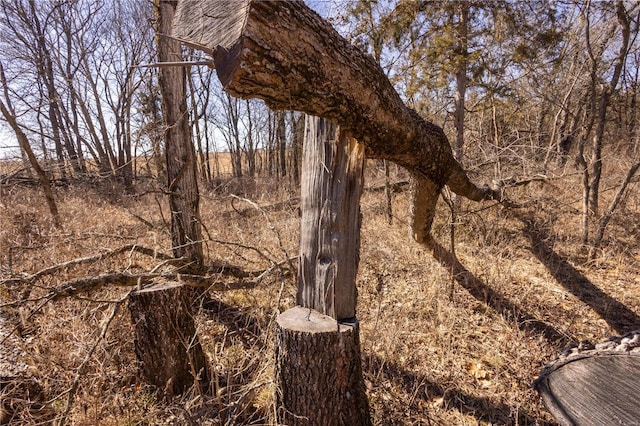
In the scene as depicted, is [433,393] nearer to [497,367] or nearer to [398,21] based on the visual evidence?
[497,367]

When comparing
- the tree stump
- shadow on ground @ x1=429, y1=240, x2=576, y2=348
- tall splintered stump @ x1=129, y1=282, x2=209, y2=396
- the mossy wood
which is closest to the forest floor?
shadow on ground @ x1=429, y1=240, x2=576, y2=348

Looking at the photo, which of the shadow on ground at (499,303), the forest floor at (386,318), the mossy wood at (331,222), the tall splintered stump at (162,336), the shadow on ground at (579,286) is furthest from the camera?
the shadow on ground at (579,286)

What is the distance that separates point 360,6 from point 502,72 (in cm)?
291

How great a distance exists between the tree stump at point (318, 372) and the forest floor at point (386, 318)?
263 millimetres

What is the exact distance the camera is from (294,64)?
1384mm

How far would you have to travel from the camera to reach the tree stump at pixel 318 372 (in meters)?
1.81

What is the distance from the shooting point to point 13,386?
228 centimetres

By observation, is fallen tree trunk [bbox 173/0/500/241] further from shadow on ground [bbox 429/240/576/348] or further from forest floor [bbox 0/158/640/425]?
shadow on ground [bbox 429/240/576/348]

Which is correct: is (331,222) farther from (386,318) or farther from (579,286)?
(579,286)

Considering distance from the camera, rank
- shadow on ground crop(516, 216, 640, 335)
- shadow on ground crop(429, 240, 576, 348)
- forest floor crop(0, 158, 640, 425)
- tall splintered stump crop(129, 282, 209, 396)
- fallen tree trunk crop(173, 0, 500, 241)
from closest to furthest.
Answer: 1. fallen tree trunk crop(173, 0, 500, 241)
2. forest floor crop(0, 158, 640, 425)
3. tall splintered stump crop(129, 282, 209, 396)
4. shadow on ground crop(429, 240, 576, 348)
5. shadow on ground crop(516, 216, 640, 335)

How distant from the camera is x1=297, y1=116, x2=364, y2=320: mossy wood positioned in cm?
201

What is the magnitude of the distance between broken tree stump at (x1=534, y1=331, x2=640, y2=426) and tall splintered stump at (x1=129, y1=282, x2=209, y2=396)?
8.01 feet

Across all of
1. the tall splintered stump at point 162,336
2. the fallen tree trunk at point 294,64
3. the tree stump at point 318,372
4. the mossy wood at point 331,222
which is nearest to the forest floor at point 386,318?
the tall splintered stump at point 162,336

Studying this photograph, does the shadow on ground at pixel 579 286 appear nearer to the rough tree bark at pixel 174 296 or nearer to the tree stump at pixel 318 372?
the tree stump at pixel 318 372
